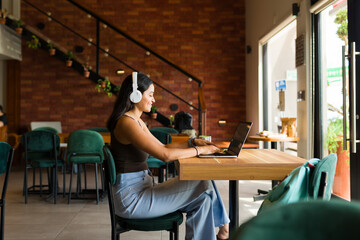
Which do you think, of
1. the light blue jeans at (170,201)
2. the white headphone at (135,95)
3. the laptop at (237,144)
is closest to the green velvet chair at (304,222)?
the light blue jeans at (170,201)

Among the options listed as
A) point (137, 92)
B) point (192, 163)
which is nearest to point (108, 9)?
point (137, 92)

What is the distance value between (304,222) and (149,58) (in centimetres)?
812

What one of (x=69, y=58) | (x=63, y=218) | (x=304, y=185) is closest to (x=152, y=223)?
(x=304, y=185)

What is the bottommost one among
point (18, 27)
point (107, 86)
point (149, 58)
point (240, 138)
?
point (240, 138)

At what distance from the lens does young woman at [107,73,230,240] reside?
7.01 feet

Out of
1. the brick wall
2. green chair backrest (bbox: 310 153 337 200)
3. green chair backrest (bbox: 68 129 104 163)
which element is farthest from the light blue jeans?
the brick wall

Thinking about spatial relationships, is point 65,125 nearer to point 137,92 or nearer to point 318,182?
point 137,92

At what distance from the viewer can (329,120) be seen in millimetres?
4543

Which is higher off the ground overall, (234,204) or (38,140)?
(38,140)

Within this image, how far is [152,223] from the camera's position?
2.06 m

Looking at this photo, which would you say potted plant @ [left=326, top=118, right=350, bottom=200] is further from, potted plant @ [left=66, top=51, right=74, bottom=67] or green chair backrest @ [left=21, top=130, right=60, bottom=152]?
potted plant @ [left=66, top=51, right=74, bottom=67]

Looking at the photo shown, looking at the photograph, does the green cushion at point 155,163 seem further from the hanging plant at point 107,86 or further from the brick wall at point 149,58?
the brick wall at point 149,58

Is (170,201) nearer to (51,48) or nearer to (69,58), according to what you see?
(69,58)

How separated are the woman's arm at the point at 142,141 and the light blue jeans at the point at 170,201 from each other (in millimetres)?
170
